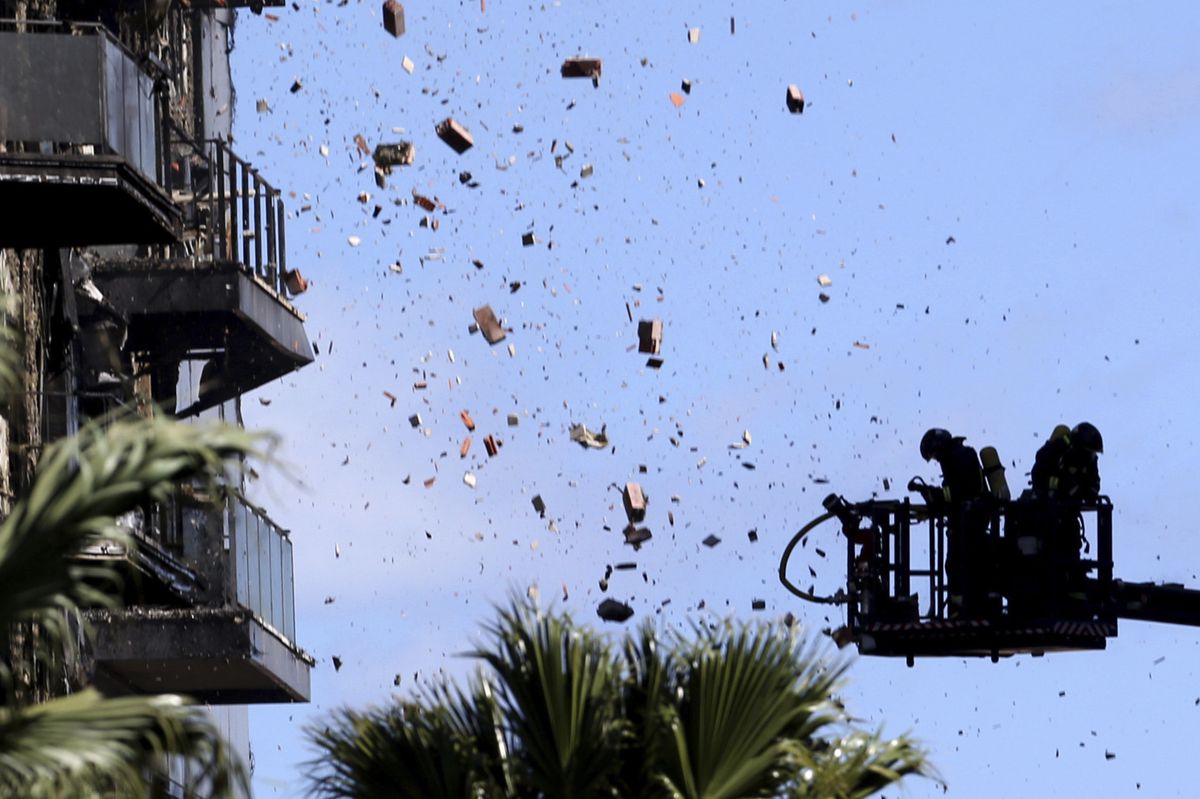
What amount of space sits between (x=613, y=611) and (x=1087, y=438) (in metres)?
5.29

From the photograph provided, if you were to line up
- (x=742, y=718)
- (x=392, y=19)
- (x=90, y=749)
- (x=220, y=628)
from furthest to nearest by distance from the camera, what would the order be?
(x=392, y=19)
(x=220, y=628)
(x=742, y=718)
(x=90, y=749)

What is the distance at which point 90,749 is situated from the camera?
7.98 metres

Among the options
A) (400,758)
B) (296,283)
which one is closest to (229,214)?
(296,283)

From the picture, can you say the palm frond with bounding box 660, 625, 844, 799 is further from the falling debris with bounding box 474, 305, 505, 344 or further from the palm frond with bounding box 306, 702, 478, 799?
the falling debris with bounding box 474, 305, 505, 344

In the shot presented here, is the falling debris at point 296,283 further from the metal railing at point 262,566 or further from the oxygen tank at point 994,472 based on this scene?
the oxygen tank at point 994,472

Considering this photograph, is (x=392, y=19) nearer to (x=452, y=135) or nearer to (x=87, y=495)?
(x=452, y=135)

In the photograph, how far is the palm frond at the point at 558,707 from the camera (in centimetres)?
1196

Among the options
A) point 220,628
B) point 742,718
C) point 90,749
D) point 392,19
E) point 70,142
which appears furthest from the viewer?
point 392,19

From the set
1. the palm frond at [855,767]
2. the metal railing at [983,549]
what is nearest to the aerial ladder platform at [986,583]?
the metal railing at [983,549]

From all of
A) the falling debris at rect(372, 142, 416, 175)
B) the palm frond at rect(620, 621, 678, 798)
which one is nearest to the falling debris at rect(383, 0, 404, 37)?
the falling debris at rect(372, 142, 416, 175)

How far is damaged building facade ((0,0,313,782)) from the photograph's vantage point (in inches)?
722

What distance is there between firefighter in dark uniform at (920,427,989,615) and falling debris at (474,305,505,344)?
612cm

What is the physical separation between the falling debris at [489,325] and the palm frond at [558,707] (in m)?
13.9

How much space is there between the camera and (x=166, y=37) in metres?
25.2
